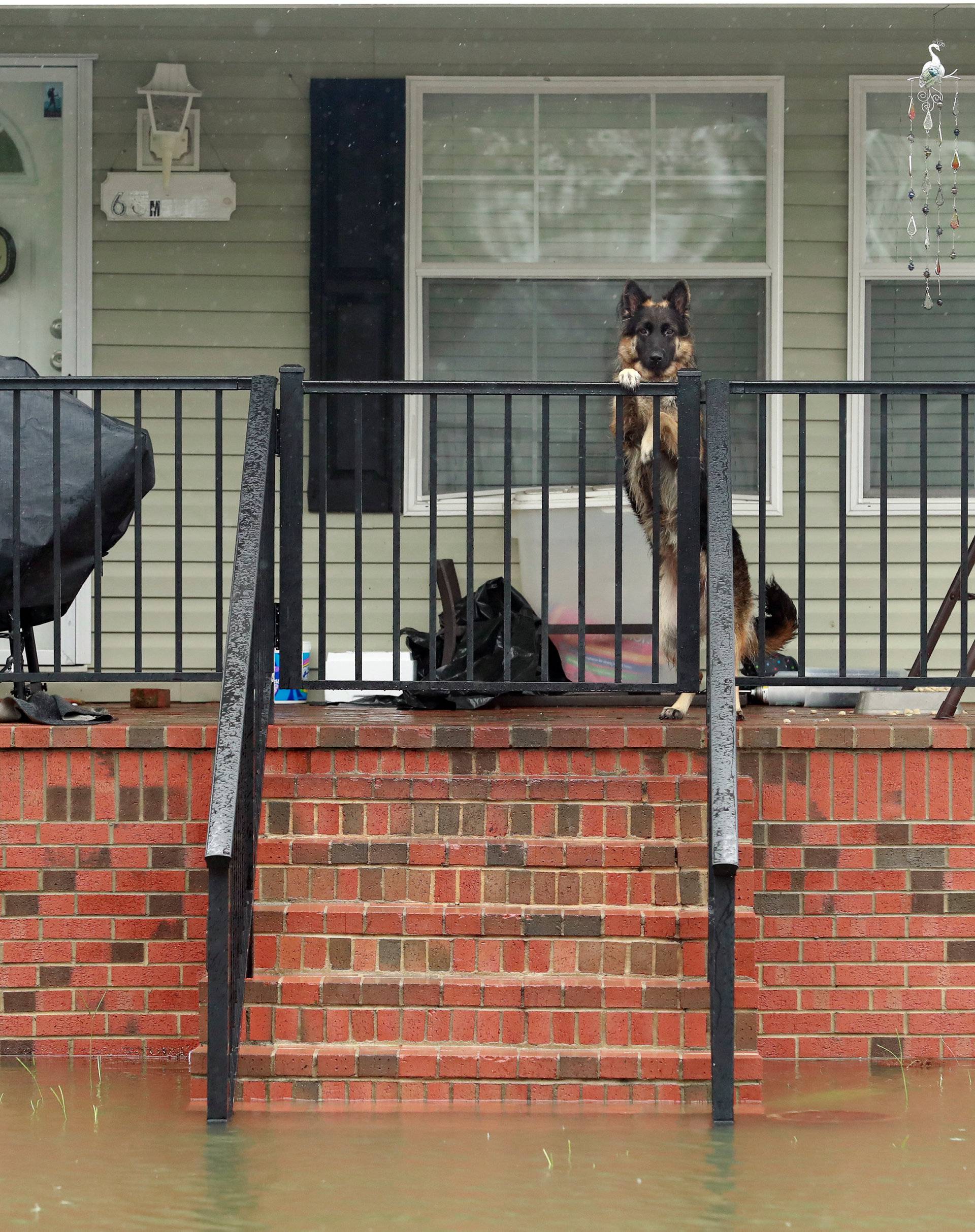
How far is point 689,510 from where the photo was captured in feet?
14.4

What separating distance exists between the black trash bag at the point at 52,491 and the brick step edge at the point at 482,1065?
5.65 ft

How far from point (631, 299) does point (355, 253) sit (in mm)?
1642

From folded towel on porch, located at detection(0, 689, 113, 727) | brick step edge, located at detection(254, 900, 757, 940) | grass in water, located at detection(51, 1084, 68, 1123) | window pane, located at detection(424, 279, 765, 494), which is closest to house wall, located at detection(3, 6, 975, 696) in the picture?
window pane, located at detection(424, 279, 765, 494)

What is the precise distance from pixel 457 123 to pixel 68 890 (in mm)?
4117

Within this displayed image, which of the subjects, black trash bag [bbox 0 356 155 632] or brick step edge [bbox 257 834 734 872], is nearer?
brick step edge [bbox 257 834 734 872]

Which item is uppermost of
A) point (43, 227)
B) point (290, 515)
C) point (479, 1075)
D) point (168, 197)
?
point (168, 197)

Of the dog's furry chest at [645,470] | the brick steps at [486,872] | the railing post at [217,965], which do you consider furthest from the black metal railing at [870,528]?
the railing post at [217,965]

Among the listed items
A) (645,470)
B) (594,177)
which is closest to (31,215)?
(594,177)

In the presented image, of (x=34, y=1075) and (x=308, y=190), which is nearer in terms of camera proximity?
(x=34, y=1075)

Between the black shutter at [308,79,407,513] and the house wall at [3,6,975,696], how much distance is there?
12 centimetres

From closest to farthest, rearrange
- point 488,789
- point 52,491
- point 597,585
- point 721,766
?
point 721,766
point 488,789
point 52,491
point 597,585

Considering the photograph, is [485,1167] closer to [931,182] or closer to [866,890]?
[866,890]

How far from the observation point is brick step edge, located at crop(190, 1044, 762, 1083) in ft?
12.1

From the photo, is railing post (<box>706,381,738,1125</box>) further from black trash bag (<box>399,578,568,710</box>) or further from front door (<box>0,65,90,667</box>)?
front door (<box>0,65,90,667</box>)
